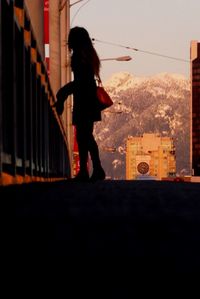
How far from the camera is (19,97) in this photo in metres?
8.16

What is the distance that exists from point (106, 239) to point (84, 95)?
713 centimetres

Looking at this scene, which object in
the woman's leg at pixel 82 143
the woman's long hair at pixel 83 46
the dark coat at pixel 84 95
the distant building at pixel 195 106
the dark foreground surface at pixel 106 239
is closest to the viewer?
the dark foreground surface at pixel 106 239

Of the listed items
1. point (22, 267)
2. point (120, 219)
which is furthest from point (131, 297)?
point (120, 219)

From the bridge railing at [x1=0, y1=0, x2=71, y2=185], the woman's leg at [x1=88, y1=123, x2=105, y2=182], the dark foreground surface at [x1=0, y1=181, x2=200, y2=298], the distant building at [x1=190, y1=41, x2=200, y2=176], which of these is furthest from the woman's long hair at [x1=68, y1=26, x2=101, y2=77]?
the distant building at [x1=190, y1=41, x2=200, y2=176]

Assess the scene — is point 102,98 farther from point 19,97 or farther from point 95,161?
point 19,97

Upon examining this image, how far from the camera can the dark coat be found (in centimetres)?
988

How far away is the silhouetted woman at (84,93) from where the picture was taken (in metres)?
9.47

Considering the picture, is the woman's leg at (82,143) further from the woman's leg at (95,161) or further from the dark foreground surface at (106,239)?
the dark foreground surface at (106,239)

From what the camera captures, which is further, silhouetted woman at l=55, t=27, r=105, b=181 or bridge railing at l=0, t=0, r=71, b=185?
silhouetted woman at l=55, t=27, r=105, b=181

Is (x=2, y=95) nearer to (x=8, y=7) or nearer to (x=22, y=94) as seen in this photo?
(x=8, y=7)

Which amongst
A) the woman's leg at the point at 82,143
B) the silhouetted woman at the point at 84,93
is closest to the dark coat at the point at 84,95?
the silhouetted woman at the point at 84,93

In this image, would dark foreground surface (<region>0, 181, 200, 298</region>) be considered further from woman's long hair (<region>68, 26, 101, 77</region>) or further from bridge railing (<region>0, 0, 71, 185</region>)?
woman's long hair (<region>68, 26, 101, 77</region>)

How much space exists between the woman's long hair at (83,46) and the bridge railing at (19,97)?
→ 0.41m

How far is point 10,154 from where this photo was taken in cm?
721
